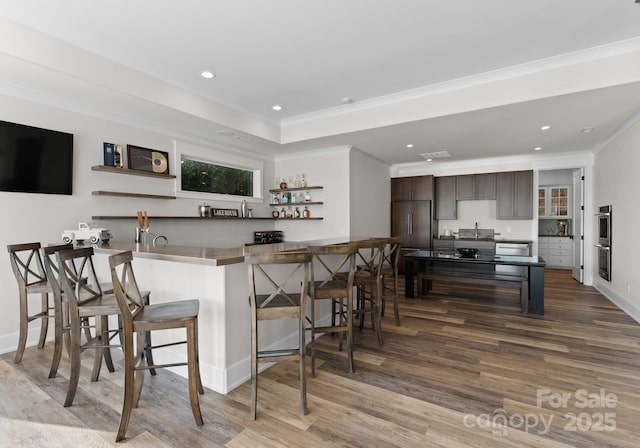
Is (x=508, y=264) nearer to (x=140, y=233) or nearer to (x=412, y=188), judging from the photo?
(x=412, y=188)

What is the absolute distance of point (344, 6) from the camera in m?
2.37

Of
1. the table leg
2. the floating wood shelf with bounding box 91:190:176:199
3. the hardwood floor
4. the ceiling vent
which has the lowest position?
the hardwood floor

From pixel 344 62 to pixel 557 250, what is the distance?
7715 mm

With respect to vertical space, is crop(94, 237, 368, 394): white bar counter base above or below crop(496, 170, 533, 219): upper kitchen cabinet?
below

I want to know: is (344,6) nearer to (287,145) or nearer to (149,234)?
(287,145)

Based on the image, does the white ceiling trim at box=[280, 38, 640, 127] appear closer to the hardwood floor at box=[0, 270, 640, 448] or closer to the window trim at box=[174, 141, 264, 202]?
the window trim at box=[174, 141, 264, 202]

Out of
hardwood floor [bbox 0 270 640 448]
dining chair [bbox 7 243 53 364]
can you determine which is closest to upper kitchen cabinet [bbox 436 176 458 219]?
hardwood floor [bbox 0 270 640 448]

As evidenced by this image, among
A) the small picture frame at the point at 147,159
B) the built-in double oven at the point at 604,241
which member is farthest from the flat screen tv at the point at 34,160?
the built-in double oven at the point at 604,241

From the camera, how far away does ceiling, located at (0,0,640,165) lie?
2.44 m

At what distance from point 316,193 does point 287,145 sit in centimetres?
105

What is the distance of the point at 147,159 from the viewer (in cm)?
404

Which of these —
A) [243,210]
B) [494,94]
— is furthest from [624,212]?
[243,210]

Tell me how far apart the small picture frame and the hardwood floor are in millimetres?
2183

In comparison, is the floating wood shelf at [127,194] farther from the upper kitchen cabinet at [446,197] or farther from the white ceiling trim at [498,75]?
the upper kitchen cabinet at [446,197]
